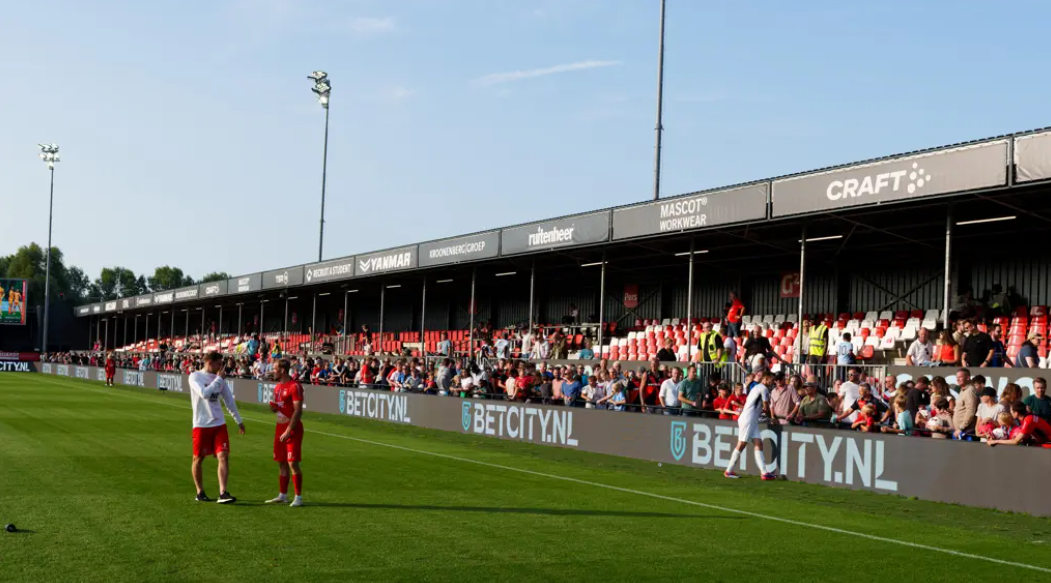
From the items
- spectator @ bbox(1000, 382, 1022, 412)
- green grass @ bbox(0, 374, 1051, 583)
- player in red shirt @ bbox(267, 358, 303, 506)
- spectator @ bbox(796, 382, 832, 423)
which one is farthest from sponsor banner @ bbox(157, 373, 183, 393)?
spectator @ bbox(1000, 382, 1022, 412)


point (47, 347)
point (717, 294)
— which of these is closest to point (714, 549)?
point (717, 294)

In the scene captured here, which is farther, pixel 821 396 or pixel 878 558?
pixel 821 396

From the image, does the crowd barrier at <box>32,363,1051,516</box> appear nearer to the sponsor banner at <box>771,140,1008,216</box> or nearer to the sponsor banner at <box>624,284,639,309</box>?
the sponsor banner at <box>771,140,1008,216</box>

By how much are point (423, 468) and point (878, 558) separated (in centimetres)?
892

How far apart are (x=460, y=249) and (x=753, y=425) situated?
16366 millimetres

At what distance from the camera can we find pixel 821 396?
1692cm

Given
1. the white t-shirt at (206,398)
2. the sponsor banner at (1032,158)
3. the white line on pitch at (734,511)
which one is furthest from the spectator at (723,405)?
the white t-shirt at (206,398)

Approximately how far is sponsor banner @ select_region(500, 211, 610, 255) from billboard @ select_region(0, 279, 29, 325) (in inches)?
2698

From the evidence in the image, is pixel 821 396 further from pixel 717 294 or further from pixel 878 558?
pixel 717 294

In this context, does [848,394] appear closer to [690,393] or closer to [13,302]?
[690,393]

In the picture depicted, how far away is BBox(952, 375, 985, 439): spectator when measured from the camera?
1438cm

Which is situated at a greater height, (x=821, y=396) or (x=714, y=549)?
(x=821, y=396)

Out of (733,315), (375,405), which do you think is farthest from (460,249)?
(733,315)

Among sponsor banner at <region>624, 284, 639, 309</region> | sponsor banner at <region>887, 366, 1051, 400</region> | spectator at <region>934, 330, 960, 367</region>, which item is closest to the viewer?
sponsor banner at <region>887, 366, 1051, 400</region>
